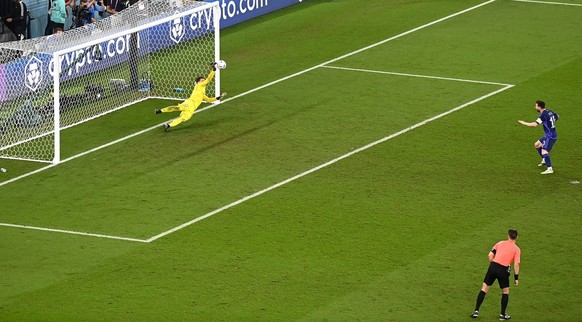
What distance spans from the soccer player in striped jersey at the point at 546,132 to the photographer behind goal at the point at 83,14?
1435 centimetres

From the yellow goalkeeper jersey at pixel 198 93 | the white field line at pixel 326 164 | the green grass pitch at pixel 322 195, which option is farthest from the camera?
the yellow goalkeeper jersey at pixel 198 93

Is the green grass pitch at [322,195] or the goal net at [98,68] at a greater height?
the goal net at [98,68]

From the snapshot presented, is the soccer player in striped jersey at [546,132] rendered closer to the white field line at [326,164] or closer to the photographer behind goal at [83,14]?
the white field line at [326,164]

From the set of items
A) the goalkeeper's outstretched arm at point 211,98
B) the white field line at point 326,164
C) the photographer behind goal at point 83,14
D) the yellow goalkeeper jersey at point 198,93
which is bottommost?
the white field line at point 326,164

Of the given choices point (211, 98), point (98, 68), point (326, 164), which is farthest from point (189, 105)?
point (326, 164)

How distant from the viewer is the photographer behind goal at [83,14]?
1524 inches

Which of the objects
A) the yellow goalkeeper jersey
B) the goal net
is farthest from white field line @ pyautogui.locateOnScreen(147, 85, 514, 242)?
the goal net

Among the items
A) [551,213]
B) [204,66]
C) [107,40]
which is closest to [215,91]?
[204,66]

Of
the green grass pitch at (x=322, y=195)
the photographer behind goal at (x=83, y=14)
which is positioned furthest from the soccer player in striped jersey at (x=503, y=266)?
the photographer behind goal at (x=83, y=14)

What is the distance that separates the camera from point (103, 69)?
34688 mm

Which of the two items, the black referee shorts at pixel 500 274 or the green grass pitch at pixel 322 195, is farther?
the green grass pitch at pixel 322 195

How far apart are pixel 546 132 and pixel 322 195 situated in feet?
16.6

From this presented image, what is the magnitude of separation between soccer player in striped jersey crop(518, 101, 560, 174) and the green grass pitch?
17.1 inches

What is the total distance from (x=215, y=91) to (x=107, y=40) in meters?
3.95
